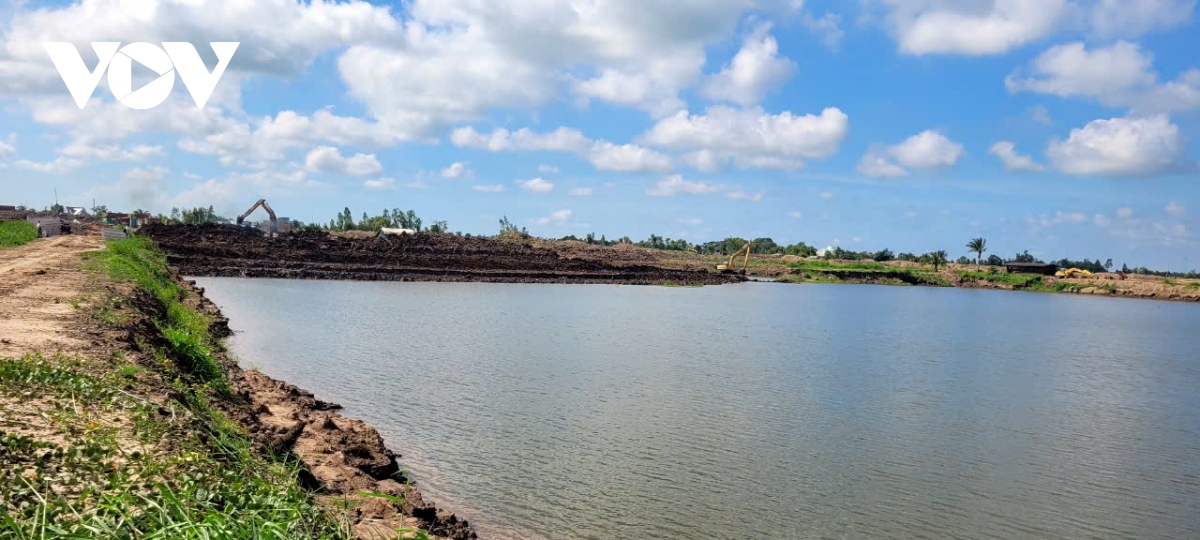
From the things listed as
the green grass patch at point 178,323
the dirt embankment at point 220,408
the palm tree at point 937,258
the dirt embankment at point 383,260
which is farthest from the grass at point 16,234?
the palm tree at point 937,258

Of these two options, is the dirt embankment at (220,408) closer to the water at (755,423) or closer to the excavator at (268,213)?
the water at (755,423)

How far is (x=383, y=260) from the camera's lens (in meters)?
60.9

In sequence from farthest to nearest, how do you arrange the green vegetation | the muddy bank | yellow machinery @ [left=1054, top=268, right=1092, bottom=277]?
yellow machinery @ [left=1054, top=268, right=1092, bottom=277]
the muddy bank
the green vegetation

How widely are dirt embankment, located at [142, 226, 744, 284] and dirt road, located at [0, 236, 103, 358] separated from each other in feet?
98.6

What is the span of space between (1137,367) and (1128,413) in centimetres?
927

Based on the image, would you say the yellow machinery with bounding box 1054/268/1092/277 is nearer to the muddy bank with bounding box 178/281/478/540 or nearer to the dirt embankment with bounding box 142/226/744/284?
the dirt embankment with bounding box 142/226/744/284

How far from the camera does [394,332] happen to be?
24.2 m

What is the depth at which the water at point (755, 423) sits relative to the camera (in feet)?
31.4

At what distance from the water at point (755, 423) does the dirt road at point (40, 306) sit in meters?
4.25

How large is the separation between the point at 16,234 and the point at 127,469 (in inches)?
1577

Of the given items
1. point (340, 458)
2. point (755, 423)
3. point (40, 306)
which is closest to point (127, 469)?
point (340, 458)

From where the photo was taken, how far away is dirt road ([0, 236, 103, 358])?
9340mm

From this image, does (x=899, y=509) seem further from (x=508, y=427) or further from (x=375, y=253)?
(x=375, y=253)

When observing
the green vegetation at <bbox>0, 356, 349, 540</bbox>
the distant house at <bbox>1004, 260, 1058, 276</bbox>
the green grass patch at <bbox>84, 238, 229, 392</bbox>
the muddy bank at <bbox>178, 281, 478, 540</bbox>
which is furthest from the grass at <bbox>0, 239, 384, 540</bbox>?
the distant house at <bbox>1004, 260, 1058, 276</bbox>
